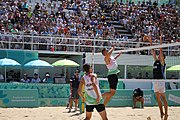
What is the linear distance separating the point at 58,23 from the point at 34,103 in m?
8.86

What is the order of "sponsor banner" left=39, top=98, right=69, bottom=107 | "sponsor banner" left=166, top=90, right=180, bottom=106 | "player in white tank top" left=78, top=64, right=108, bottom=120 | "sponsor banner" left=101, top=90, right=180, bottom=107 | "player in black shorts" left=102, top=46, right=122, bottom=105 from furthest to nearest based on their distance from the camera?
"sponsor banner" left=166, top=90, right=180, bottom=106 < "sponsor banner" left=101, top=90, right=180, bottom=107 < "sponsor banner" left=39, top=98, right=69, bottom=107 < "player in black shorts" left=102, top=46, right=122, bottom=105 < "player in white tank top" left=78, top=64, right=108, bottom=120

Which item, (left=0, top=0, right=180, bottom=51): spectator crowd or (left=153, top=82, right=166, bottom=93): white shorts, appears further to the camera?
(left=0, top=0, right=180, bottom=51): spectator crowd

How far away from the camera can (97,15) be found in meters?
27.6

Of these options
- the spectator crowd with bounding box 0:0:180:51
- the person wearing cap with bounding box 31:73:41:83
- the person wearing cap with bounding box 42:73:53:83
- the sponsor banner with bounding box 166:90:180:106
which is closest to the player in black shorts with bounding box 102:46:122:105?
the sponsor banner with bounding box 166:90:180:106

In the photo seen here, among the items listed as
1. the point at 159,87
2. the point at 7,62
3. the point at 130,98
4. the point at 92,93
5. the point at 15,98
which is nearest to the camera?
the point at 92,93

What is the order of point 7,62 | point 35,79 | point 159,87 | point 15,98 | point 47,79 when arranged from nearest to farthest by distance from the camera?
point 159,87 → point 15,98 → point 7,62 → point 35,79 → point 47,79

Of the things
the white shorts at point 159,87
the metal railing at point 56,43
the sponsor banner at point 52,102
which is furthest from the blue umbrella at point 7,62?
the white shorts at point 159,87

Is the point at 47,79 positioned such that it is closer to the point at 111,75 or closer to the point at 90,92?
the point at 111,75

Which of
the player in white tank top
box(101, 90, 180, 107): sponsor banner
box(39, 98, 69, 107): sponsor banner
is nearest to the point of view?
the player in white tank top

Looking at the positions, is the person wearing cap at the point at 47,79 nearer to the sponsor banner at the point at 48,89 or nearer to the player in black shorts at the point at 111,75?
the sponsor banner at the point at 48,89

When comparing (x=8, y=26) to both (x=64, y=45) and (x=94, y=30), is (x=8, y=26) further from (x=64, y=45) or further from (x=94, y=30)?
(x=94, y=30)

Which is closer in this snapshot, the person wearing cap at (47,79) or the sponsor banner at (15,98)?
the sponsor banner at (15,98)

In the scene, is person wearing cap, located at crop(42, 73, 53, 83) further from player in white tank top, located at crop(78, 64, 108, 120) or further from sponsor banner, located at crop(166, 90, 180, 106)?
player in white tank top, located at crop(78, 64, 108, 120)

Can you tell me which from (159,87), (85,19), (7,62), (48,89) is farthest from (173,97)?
(159,87)
